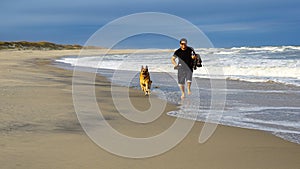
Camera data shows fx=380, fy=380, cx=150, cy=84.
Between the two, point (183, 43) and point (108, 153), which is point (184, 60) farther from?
point (108, 153)

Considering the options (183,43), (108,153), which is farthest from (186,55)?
(108,153)

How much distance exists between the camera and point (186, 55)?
11.2 m

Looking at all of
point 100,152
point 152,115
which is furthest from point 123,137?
point 152,115

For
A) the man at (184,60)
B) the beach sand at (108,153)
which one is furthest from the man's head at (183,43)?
the beach sand at (108,153)

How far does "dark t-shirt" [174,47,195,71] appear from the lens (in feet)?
36.4

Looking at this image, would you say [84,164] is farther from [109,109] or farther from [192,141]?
[109,109]

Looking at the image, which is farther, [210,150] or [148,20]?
[148,20]

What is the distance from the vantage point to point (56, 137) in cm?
540

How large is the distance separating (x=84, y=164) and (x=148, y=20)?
3457 millimetres

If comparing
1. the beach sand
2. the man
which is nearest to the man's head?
the man

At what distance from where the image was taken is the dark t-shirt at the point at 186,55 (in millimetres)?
11089

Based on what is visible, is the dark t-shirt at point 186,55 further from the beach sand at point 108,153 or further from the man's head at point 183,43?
the beach sand at point 108,153

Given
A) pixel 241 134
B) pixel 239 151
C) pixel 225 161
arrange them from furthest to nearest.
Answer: pixel 241 134, pixel 239 151, pixel 225 161

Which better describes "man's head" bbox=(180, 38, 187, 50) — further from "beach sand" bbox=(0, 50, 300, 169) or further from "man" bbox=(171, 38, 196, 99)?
"beach sand" bbox=(0, 50, 300, 169)
